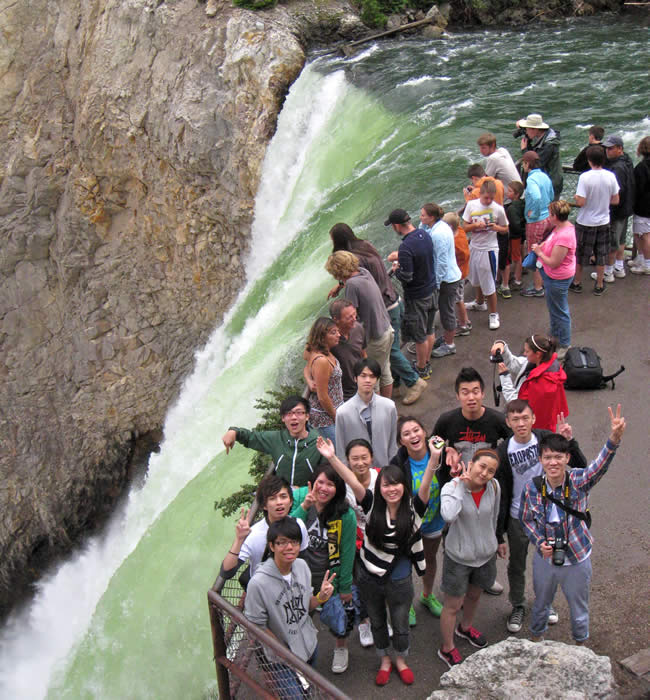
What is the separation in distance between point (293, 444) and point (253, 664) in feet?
5.12

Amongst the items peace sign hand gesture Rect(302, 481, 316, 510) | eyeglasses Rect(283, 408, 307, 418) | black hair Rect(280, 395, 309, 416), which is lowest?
peace sign hand gesture Rect(302, 481, 316, 510)

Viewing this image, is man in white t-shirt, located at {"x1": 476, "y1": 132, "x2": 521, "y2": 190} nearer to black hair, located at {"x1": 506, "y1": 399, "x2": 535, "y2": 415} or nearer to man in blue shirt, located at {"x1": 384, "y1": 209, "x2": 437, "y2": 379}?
man in blue shirt, located at {"x1": 384, "y1": 209, "x2": 437, "y2": 379}

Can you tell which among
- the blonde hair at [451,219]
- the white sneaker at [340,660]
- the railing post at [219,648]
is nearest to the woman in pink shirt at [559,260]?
the blonde hair at [451,219]

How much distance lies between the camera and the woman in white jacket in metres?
5.02

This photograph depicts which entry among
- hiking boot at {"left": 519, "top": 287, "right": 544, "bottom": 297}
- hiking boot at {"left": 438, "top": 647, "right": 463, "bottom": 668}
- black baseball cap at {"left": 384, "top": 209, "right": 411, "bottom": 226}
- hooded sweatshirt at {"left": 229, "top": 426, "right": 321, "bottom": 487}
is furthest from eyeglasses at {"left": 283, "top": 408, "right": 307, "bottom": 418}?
hiking boot at {"left": 519, "top": 287, "right": 544, "bottom": 297}

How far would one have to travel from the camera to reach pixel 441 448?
502 cm

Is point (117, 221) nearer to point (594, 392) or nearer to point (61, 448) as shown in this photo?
point (61, 448)

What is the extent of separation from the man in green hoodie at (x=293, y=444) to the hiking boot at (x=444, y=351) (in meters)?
3.25

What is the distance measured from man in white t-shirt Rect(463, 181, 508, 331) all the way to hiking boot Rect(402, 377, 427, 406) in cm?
139

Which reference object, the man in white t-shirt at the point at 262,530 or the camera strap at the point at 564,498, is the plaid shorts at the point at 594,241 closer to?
the camera strap at the point at 564,498

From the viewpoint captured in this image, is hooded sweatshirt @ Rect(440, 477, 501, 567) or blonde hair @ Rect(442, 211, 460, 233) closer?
hooded sweatshirt @ Rect(440, 477, 501, 567)

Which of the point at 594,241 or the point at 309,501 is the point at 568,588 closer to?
the point at 309,501

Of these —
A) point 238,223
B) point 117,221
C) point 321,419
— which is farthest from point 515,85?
point 321,419

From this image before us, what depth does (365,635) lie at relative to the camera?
5750 mm
